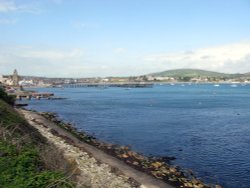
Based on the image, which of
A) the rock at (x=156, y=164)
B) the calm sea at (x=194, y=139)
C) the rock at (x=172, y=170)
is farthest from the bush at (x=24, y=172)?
the calm sea at (x=194, y=139)

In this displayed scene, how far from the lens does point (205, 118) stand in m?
65.2

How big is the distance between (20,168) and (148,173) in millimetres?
16233

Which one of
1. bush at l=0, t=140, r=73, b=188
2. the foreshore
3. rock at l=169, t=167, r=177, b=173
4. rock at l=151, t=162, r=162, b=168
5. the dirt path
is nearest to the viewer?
bush at l=0, t=140, r=73, b=188

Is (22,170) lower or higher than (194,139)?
higher

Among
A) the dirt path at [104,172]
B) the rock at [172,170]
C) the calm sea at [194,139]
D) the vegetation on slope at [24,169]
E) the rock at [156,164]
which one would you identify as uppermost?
the vegetation on slope at [24,169]

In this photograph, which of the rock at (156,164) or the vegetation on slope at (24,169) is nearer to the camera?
the vegetation on slope at (24,169)

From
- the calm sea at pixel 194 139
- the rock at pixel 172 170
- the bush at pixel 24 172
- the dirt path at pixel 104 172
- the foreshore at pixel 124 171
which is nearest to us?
the bush at pixel 24 172

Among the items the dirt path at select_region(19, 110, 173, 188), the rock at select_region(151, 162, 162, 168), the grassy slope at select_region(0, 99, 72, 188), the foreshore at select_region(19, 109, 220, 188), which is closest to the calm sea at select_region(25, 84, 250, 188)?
the rock at select_region(151, 162, 162, 168)

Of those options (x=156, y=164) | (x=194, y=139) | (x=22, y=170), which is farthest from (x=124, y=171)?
Answer: (x=194, y=139)

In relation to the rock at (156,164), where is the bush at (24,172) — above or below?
above

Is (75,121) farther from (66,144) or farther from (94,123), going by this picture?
(66,144)

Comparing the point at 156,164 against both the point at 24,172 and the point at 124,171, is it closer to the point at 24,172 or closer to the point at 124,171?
the point at 124,171

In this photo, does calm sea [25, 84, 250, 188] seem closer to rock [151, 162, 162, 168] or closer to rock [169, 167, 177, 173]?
rock [169, 167, 177, 173]

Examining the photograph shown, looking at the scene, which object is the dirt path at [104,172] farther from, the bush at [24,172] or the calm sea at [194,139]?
the bush at [24,172]
